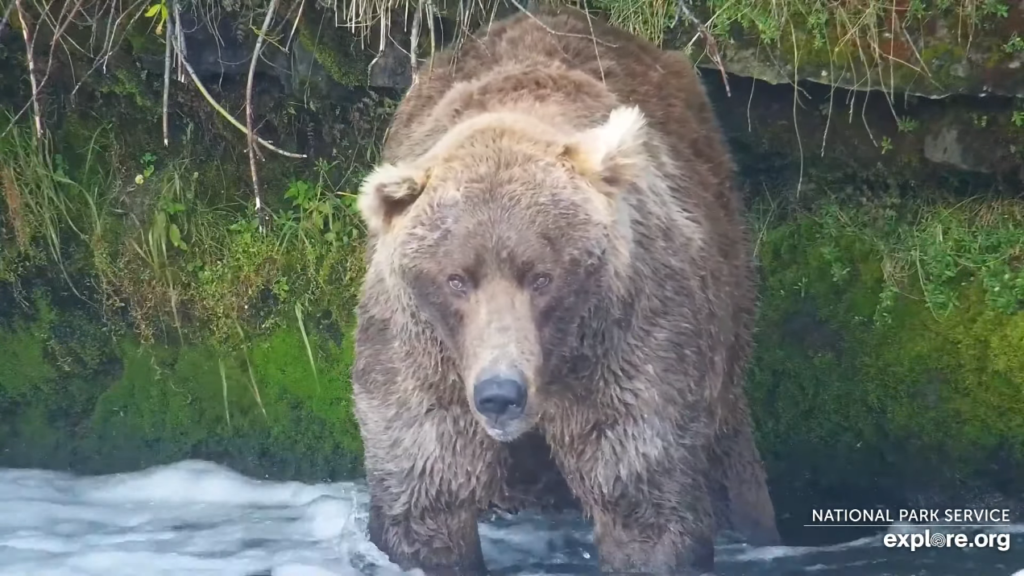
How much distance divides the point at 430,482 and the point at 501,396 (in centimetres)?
77

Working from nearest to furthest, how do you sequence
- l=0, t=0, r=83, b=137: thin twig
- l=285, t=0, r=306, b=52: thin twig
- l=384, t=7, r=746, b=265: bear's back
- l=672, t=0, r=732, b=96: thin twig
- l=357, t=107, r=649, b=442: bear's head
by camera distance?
l=357, t=107, r=649, b=442: bear's head < l=384, t=7, r=746, b=265: bear's back < l=672, t=0, r=732, b=96: thin twig < l=0, t=0, r=83, b=137: thin twig < l=285, t=0, r=306, b=52: thin twig

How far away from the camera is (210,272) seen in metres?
6.04

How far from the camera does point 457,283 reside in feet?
11.8

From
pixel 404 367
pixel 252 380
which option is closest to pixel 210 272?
pixel 252 380

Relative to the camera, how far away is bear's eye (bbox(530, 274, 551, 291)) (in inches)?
141

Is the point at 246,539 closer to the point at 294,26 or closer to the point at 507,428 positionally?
the point at 294,26

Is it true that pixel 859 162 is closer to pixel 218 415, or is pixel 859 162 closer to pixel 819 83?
pixel 819 83

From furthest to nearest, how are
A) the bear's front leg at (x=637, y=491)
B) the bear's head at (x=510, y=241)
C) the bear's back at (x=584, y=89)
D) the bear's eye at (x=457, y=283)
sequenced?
the bear's back at (x=584, y=89)
the bear's front leg at (x=637, y=491)
the bear's eye at (x=457, y=283)
the bear's head at (x=510, y=241)

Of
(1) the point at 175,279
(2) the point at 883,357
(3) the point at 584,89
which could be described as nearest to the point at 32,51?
(1) the point at 175,279

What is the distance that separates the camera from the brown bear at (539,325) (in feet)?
11.8

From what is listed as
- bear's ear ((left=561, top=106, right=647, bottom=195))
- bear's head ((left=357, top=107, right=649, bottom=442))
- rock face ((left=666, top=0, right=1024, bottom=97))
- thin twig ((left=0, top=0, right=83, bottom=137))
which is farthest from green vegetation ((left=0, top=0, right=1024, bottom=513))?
bear's head ((left=357, top=107, right=649, bottom=442))

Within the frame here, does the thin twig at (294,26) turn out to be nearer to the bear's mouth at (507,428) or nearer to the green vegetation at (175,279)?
the green vegetation at (175,279)

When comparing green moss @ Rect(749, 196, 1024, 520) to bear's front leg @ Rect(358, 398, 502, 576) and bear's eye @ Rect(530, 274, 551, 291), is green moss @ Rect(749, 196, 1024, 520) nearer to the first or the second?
bear's front leg @ Rect(358, 398, 502, 576)

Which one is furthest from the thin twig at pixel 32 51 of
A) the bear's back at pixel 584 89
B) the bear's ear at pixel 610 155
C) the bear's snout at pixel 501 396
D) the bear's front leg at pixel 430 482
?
the bear's snout at pixel 501 396
